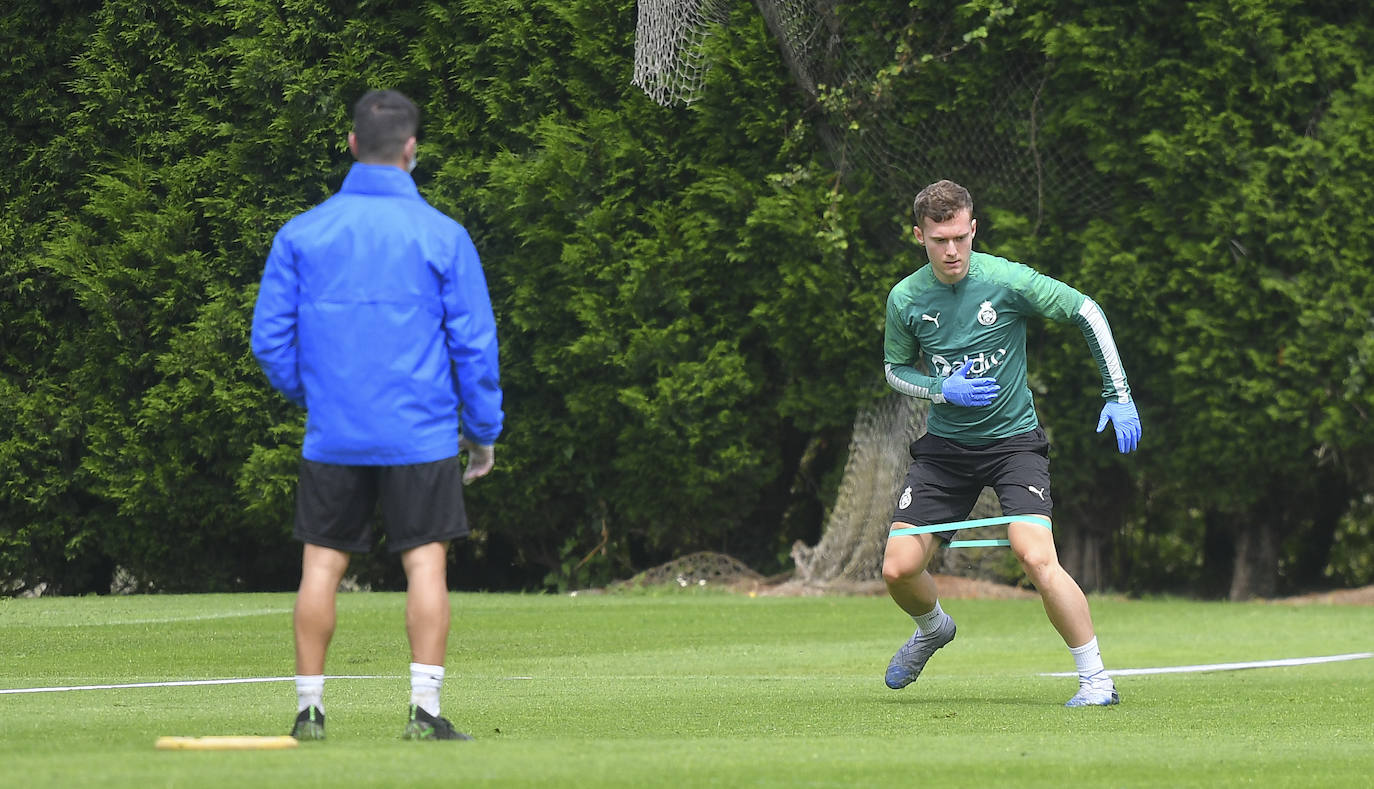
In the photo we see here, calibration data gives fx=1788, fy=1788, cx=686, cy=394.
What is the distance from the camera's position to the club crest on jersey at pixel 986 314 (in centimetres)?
721

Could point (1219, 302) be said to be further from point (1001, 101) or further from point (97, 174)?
point (97, 174)

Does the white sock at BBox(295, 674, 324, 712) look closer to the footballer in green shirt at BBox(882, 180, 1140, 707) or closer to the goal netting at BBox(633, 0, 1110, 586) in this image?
the footballer in green shirt at BBox(882, 180, 1140, 707)

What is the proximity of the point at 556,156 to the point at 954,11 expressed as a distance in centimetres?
337

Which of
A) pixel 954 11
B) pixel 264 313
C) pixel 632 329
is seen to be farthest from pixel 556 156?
pixel 264 313

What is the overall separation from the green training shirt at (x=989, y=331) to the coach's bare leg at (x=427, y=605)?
273 centimetres

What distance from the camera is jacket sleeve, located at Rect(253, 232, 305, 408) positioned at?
517 centimetres

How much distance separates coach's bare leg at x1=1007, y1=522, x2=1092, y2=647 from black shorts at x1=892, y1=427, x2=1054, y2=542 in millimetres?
165

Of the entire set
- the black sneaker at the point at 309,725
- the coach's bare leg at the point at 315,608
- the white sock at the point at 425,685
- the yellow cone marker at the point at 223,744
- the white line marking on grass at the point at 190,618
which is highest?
the coach's bare leg at the point at 315,608

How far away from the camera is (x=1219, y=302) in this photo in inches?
525

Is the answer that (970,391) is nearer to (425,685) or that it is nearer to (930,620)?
(930,620)

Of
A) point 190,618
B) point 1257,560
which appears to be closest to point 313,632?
point 190,618

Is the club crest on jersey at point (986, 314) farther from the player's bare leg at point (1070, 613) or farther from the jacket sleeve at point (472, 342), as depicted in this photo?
the jacket sleeve at point (472, 342)

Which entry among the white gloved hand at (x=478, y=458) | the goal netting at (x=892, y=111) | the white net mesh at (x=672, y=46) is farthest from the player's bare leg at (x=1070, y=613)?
the white net mesh at (x=672, y=46)

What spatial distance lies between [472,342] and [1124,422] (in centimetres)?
305
